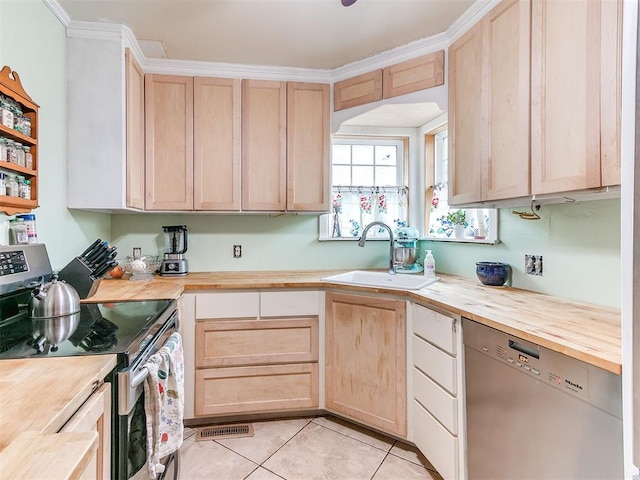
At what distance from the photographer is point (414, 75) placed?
2008mm

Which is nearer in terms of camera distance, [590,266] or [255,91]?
[590,266]

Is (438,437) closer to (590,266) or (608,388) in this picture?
(608,388)

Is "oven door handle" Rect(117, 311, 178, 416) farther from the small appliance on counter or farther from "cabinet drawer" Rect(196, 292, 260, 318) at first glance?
the small appliance on counter

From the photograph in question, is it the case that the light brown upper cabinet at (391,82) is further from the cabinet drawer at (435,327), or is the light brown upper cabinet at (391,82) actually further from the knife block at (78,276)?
the knife block at (78,276)

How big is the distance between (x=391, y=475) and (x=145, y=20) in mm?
2749

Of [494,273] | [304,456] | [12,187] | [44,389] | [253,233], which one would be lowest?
[304,456]

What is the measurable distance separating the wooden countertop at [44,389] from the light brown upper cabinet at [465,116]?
66.8 inches

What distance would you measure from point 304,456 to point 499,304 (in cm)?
129

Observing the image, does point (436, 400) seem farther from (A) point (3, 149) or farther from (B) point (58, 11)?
(B) point (58, 11)

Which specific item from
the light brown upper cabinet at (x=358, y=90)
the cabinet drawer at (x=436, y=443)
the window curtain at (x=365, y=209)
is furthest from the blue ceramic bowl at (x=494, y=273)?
the light brown upper cabinet at (x=358, y=90)

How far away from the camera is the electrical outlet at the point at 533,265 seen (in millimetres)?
1615

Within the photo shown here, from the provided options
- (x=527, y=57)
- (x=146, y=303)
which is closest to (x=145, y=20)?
(x=146, y=303)

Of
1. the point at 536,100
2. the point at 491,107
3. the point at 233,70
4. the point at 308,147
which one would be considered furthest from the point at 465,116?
the point at 233,70

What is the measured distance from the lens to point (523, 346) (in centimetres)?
108
